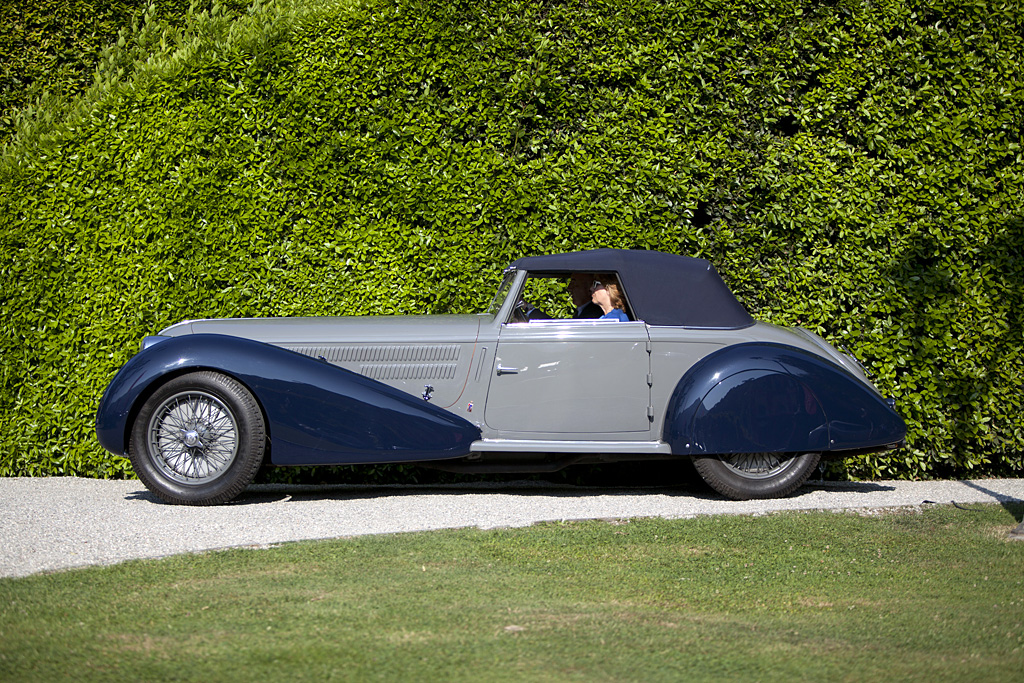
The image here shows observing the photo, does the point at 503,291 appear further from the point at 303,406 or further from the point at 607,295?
the point at 303,406

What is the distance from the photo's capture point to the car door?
213 inches

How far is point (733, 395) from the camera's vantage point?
209 inches

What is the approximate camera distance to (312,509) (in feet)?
17.3

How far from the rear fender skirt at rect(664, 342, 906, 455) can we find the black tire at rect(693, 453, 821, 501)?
0.49 feet

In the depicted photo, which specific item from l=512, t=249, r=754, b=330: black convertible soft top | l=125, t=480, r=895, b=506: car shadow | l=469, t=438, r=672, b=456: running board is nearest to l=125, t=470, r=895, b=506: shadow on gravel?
l=125, t=480, r=895, b=506: car shadow

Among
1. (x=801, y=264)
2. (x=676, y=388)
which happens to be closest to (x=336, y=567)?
(x=676, y=388)

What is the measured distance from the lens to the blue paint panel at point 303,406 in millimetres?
5207

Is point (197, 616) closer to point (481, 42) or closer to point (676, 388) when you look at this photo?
point (676, 388)

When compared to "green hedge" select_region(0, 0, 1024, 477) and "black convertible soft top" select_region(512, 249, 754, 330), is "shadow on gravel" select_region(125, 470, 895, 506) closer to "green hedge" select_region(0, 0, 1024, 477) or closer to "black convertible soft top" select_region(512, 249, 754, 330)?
"green hedge" select_region(0, 0, 1024, 477)

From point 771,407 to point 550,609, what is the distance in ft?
8.18

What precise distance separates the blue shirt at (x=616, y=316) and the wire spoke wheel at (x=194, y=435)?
2.35 metres

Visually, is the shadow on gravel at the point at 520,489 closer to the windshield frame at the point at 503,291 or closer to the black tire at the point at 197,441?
the black tire at the point at 197,441

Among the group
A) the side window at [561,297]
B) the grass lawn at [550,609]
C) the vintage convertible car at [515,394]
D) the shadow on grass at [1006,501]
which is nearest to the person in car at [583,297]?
the side window at [561,297]

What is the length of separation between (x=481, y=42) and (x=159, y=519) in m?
3.91
